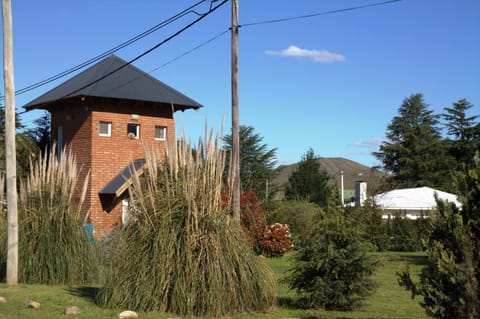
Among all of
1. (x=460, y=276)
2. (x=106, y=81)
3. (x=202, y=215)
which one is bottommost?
(x=460, y=276)

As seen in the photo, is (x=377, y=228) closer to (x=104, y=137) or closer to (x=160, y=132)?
(x=160, y=132)

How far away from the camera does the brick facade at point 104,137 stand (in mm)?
24422

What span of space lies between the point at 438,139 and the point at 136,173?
60.9 meters

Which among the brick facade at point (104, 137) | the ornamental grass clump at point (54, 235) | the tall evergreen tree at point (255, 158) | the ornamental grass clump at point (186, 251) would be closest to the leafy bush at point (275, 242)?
the brick facade at point (104, 137)

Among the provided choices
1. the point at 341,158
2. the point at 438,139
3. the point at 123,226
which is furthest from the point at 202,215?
the point at 341,158

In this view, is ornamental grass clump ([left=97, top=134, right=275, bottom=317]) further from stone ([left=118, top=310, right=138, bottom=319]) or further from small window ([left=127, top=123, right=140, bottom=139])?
small window ([left=127, top=123, right=140, bottom=139])

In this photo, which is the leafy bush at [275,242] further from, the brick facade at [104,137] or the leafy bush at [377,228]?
the leafy bush at [377,228]

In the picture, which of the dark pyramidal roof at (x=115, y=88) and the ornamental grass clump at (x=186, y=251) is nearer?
the ornamental grass clump at (x=186, y=251)

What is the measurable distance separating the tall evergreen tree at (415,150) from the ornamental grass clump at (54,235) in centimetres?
4994

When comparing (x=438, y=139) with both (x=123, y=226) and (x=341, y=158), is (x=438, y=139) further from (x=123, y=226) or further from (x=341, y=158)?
(x=123, y=226)

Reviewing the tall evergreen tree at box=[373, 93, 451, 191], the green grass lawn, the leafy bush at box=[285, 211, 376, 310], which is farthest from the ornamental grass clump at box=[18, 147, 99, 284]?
the tall evergreen tree at box=[373, 93, 451, 191]

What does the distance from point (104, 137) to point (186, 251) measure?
16.2 meters

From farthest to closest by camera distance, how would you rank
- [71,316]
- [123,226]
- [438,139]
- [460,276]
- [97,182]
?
[438,139] < [97,182] < [123,226] < [71,316] < [460,276]

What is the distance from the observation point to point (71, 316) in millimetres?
9547
